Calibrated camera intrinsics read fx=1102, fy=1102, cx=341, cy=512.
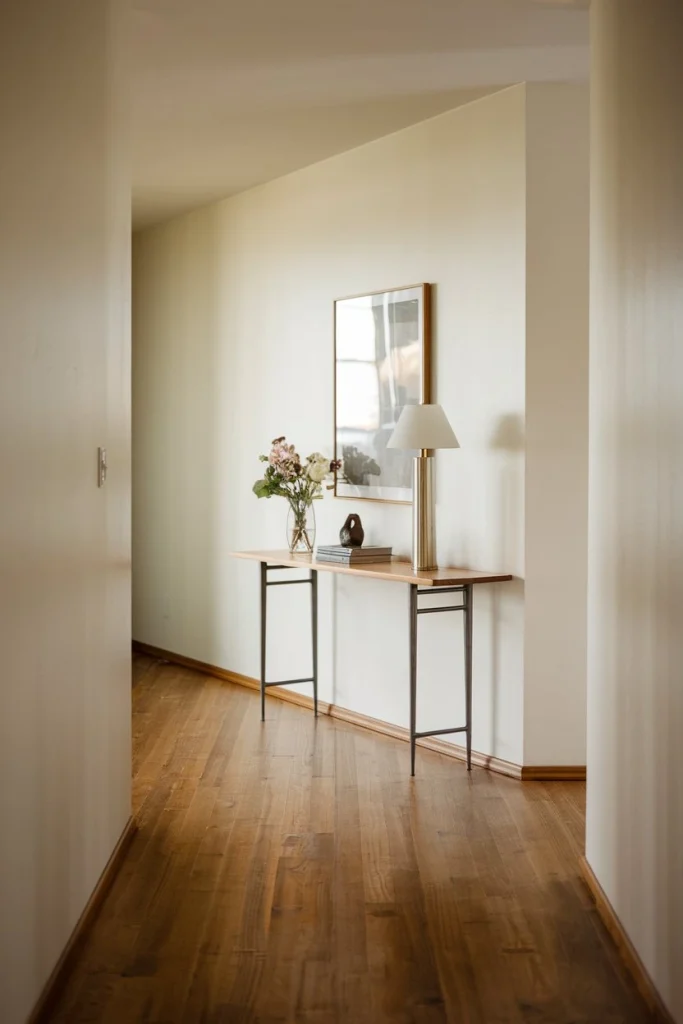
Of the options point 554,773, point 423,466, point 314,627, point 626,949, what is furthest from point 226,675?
point 626,949

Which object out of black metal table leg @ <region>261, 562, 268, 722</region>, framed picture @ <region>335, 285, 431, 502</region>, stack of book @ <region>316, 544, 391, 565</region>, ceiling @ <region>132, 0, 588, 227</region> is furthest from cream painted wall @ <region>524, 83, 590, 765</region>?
black metal table leg @ <region>261, 562, 268, 722</region>

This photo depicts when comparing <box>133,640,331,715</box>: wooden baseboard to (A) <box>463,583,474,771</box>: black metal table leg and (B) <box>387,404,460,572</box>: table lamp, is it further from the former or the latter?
(B) <box>387,404,460,572</box>: table lamp

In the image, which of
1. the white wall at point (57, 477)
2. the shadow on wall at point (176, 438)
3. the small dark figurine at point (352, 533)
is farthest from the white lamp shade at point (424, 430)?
the shadow on wall at point (176, 438)

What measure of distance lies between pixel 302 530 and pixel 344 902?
7.88ft

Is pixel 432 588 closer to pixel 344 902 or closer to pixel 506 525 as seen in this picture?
pixel 506 525

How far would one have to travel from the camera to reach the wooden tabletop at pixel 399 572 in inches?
166

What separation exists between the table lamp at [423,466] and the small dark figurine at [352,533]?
20.4 inches

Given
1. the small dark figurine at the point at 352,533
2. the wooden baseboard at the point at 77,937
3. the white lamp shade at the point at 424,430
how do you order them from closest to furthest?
the wooden baseboard at the point at 77,937
the white lamp shade at the point at 424,430
the small dark figurine at the point at 352,533

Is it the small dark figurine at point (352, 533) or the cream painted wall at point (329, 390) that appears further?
the small dark figurine at point (352, 533)

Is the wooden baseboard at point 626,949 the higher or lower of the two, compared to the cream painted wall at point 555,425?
lower

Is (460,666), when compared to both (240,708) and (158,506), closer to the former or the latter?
(240,708)

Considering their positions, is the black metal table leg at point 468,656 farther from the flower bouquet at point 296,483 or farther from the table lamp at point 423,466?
the flower bouquet at point 296,483

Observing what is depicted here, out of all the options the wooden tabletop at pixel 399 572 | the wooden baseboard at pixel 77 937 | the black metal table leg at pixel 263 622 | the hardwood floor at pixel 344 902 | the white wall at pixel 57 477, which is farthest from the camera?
the black metal table leg at pixel 263 622

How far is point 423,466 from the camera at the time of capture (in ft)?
14.6
